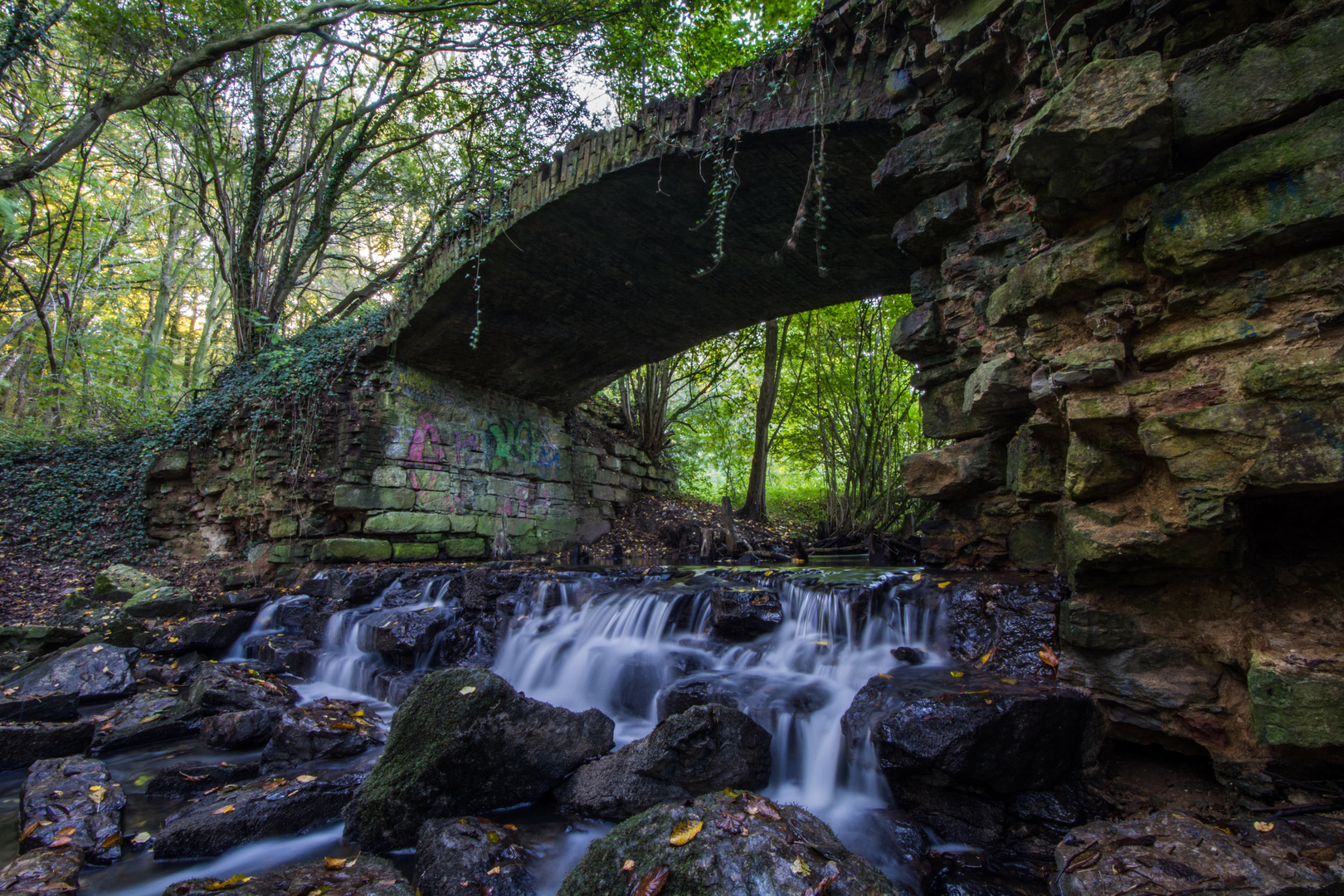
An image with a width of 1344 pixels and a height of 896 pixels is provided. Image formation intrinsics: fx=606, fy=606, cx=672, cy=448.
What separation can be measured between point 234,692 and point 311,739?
1255mm

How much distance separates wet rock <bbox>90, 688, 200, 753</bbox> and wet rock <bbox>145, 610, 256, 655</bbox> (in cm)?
113

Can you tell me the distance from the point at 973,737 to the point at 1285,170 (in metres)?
2.40

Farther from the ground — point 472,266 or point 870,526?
point 472,266

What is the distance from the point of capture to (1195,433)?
7.65ft

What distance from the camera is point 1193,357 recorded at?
243cm

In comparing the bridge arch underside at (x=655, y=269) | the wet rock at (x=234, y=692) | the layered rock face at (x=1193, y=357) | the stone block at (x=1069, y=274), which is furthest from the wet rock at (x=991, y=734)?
the wet rock at (x=234, y=692)

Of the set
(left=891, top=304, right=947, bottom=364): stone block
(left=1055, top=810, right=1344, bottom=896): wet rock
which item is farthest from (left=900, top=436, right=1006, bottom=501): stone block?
(left=1055, top=810, right=1344, bottom=896): wet rock

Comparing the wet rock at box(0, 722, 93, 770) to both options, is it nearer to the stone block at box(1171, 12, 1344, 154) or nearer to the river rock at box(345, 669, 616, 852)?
the river rock at box(345, 669, 616, 852)

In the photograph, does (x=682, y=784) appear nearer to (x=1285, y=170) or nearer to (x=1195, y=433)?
(x=1195, y=433)

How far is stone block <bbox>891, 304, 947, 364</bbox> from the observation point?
4160 millimetres

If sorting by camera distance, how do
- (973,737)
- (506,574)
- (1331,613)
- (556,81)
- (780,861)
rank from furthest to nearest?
(556,81) → (506,574) → (973,737) → (1331,613) → (780,861)

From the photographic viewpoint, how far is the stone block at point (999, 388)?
332cm

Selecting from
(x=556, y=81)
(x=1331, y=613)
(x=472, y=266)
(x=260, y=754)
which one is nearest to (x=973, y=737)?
(x=1331, y=613)

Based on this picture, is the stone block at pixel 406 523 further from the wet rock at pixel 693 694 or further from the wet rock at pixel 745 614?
the wet rock at pixel 693 694
